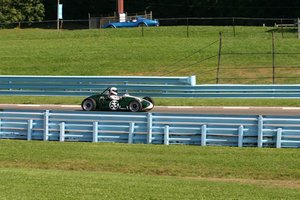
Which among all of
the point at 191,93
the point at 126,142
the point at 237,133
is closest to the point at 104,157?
the point at 126,142

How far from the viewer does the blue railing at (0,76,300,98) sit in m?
30.2

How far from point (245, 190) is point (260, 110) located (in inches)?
518

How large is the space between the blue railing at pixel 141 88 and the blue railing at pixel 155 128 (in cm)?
1149

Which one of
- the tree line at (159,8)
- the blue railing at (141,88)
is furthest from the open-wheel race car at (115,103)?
the tree line at (159,8)

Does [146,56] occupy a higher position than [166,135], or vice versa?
[146,56]

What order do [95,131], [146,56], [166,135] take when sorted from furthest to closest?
[146,56], [95,131], [166,135]

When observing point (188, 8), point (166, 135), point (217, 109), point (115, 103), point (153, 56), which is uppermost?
point (188, 8)

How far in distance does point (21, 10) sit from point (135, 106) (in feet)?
240

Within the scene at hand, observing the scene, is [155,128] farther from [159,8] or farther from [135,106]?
[159,8]

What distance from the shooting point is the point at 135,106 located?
23609 millimetres

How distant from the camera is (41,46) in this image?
1930 inches

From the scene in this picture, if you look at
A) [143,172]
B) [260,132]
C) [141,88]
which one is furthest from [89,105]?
[143,172]

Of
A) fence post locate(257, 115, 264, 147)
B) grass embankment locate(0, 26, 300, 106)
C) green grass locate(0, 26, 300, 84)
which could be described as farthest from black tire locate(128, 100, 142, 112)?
green grass locate(0, 26, 300, 84)

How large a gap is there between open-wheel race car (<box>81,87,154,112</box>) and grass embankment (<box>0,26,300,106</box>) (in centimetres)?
878
